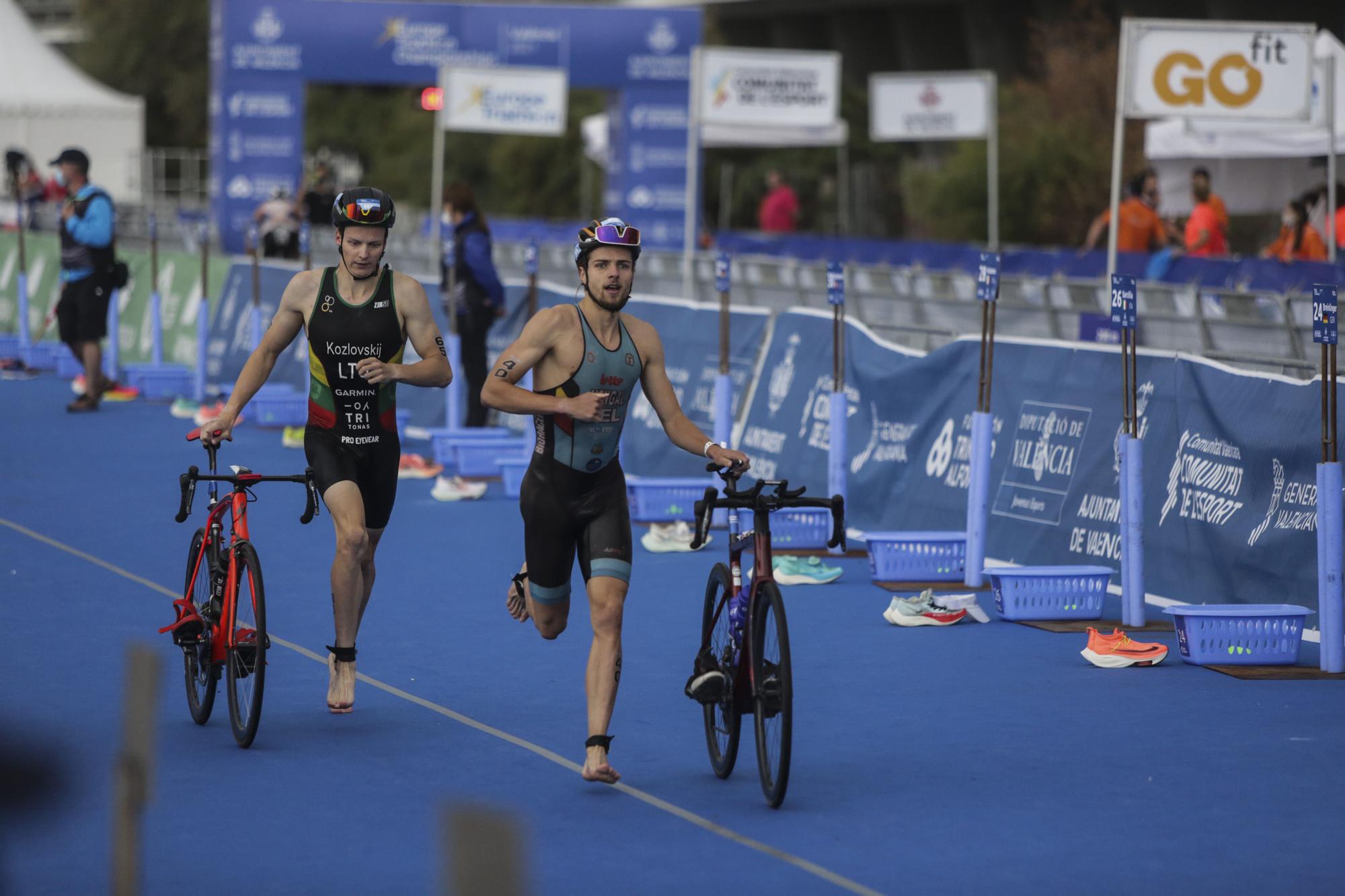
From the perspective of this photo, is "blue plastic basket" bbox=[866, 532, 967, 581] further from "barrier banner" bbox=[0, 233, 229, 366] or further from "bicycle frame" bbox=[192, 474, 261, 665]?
"barrier banner" bbox=[0, 233, 229, 366]

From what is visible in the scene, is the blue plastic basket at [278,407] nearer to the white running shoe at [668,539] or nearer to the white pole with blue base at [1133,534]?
the white running shoe at [668,539]

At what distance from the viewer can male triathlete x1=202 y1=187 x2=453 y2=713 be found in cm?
805

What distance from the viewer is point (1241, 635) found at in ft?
31.5

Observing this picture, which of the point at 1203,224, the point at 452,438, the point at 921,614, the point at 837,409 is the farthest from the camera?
the point at 1203,224

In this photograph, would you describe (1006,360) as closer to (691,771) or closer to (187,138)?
Answer: (691,771)

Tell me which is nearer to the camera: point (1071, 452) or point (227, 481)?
point (227, 481)

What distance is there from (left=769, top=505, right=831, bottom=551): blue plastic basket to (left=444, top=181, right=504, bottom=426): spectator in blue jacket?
5.11 meters

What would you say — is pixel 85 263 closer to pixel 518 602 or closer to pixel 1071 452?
pixel 1071 452

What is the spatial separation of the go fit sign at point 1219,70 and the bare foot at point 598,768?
9628mm

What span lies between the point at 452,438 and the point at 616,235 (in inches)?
395

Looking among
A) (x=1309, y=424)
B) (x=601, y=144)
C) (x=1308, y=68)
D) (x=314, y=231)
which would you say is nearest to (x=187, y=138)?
(x=601, y=144)

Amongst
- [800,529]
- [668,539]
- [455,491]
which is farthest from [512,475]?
[800,529]

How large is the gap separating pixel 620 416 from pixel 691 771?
51.2 inches

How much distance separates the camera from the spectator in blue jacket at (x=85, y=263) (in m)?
19.3
